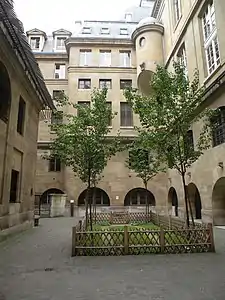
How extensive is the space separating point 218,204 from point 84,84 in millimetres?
19765

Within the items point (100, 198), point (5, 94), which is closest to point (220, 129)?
point (5, 94)

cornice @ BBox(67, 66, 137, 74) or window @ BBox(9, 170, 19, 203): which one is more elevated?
cornice @ BBox(67, 66, 137, 74)

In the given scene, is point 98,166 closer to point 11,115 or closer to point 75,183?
point 11,115

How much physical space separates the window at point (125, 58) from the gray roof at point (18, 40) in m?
15.2

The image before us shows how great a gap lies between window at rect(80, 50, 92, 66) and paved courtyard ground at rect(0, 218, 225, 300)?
25485 mm

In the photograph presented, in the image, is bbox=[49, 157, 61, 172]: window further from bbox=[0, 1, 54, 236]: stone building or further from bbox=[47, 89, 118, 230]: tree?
bbox=[47, 89, 118, 230]: tree

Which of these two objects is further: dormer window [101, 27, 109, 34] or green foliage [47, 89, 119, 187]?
dormer window [101, 27, 109, 34]

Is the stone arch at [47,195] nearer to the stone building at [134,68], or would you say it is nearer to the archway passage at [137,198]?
the stone building at [134,68]

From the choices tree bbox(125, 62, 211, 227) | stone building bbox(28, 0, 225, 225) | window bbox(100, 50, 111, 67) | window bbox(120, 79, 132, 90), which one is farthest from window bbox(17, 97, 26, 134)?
window bbox(100, 50, 111, 67)

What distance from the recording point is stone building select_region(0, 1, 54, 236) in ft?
39.7

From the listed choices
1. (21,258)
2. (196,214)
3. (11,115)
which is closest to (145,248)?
(21,258)

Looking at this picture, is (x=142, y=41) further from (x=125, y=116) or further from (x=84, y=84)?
(x=125, y=116)

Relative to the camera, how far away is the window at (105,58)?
31359 mm

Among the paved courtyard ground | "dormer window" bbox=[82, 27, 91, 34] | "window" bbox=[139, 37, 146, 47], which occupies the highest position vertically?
"dormer window" bbox=[82, 27, 91, 34]
